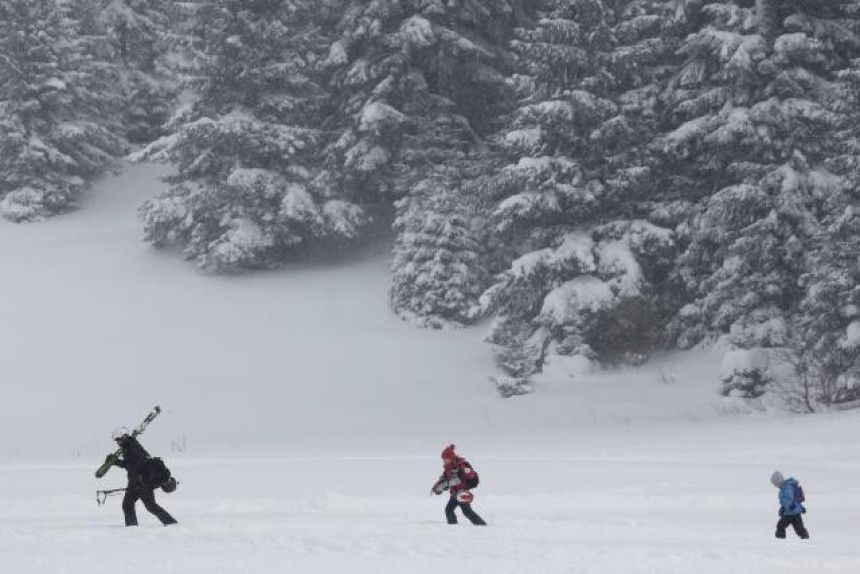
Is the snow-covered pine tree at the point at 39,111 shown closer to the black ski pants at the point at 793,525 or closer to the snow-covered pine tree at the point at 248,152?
the snow-covered pine tree at the point at 248,152

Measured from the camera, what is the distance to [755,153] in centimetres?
2228

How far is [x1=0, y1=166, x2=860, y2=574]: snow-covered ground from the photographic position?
9.35 m

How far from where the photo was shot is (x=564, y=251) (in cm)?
2295

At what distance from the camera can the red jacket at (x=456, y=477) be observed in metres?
10.7

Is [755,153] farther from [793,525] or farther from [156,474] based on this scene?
[156,474]

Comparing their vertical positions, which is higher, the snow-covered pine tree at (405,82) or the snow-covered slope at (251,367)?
the snow-covered pine tree at (405,82)

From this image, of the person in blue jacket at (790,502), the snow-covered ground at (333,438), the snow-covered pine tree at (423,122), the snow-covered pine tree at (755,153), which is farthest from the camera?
the snow-covered pine tree at (423,122)

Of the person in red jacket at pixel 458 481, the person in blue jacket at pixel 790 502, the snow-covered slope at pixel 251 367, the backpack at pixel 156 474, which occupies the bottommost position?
the snow-covered slope at pixel 251 367

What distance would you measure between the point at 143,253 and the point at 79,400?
9485mm

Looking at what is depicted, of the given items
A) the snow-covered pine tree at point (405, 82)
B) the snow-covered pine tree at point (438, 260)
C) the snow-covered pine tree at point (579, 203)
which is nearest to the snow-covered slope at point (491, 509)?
the snow-covered pine tree at point (579, 203)

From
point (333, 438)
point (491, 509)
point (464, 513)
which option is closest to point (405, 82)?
point (333, 438)

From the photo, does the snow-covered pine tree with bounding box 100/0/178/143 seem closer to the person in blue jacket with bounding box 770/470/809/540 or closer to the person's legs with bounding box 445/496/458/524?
the person's legs with bounding box 445/496/458/524

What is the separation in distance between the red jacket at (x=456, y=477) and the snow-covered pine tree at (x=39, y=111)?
88.1ft

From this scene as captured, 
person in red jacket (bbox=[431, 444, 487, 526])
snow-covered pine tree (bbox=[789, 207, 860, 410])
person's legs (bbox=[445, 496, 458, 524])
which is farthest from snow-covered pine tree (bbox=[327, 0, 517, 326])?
person in red jacket (bbox=[431, 444, 487, 526])
